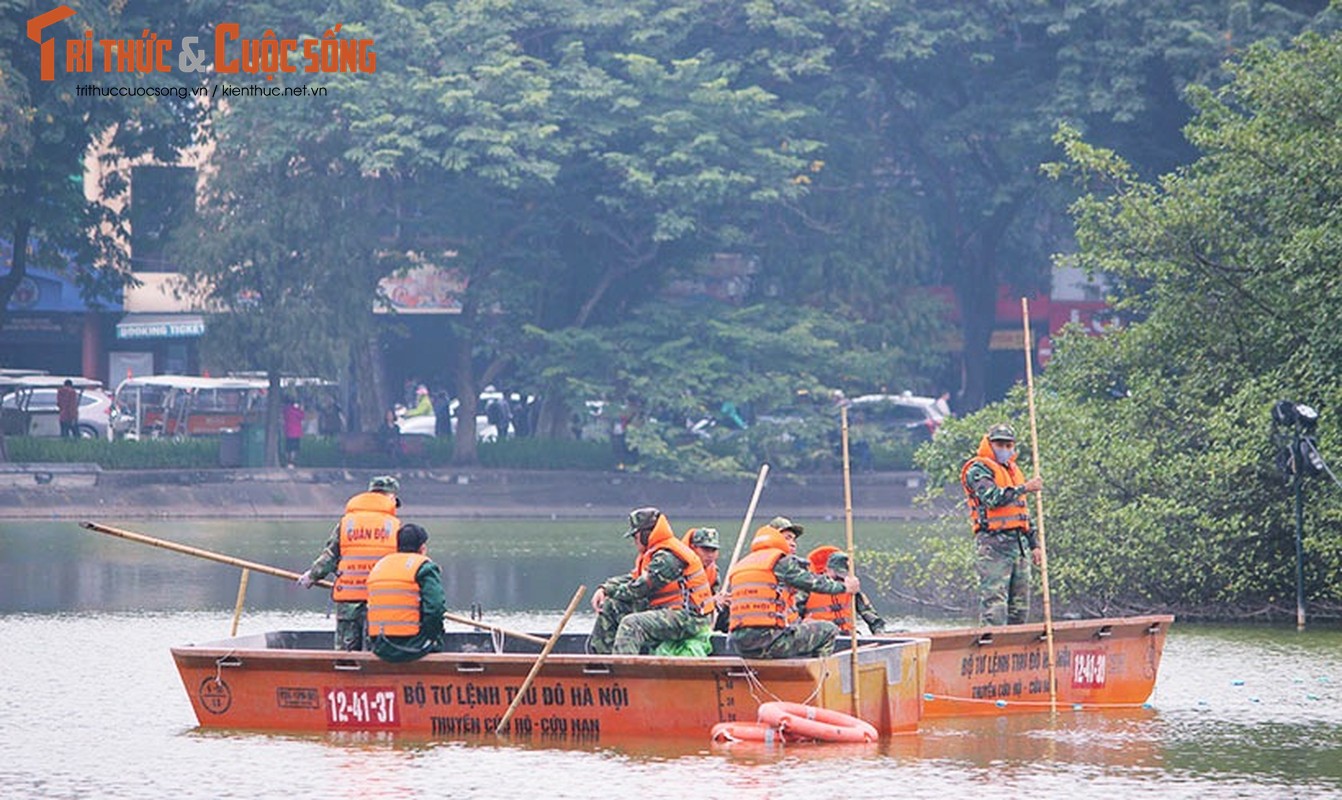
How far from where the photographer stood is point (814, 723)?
1819cm

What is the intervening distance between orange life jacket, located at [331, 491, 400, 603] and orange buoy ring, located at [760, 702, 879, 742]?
3.87 metres

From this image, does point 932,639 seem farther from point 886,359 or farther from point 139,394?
point 139,394

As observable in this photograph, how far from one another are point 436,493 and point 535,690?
1370 inches

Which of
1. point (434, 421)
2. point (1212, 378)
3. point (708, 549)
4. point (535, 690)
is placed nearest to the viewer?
point (535, 690)

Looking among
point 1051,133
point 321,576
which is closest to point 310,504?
point 1051,133

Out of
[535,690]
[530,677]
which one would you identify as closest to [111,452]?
[535,690]

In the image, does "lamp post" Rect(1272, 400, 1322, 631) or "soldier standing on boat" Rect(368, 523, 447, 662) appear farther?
"lamp post" Rect(1272, 400, 1322, 631)

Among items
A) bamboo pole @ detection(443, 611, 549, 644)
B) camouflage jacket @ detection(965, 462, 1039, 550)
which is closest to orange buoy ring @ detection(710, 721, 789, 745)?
bamboo pole @ detection(443, 611, 549, 644)

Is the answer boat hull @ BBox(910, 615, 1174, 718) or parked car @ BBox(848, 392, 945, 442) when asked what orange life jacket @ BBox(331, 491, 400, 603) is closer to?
boat hull @ BBox(910, 615, 1174, 718)

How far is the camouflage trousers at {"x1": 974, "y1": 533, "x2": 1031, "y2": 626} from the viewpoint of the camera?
72.9 ft

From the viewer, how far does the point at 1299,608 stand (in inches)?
1091

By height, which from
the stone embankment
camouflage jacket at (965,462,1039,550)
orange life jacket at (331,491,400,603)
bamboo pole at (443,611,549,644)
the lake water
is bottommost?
the lake water

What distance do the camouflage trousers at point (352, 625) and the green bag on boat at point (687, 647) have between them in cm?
255

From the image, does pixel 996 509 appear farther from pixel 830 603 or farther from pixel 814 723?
pixel 814 723
